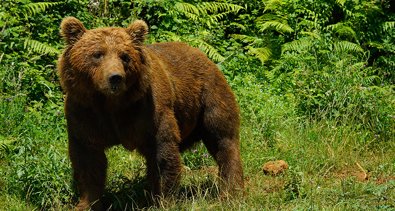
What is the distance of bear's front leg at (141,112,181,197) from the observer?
23.6 feet

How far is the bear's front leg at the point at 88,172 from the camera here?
7.16 metres

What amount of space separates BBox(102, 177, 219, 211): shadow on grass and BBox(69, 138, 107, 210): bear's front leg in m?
0.21

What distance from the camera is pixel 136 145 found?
715cm

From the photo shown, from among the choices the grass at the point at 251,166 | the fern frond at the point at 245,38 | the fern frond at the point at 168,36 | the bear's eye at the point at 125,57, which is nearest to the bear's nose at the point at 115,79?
the bear's eye at the point at 125,57

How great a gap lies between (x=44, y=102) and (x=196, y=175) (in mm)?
2588

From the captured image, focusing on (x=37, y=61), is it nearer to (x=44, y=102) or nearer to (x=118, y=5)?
(x=44, y=102)

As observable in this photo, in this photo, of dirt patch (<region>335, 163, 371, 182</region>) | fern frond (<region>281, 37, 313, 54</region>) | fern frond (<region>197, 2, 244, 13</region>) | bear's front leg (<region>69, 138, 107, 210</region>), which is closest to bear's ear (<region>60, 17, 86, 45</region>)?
bear's front leg (<region>69, 138, 107, 210</region>)

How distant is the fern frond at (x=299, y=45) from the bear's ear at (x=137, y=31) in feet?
15.7

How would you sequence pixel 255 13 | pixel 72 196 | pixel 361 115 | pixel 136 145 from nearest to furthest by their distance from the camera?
pixel 136 145
pixel 72 196
pixel 361 115
pixel 255 13

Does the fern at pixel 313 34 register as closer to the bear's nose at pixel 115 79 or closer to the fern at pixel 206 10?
the fern at pixel 206 10

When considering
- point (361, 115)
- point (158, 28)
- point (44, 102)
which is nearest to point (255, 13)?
point (158, 28)

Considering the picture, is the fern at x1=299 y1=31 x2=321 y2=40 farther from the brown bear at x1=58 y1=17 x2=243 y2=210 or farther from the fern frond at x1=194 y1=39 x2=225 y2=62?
the brown bear at x1=58 y1=17 x2=243 y2=210

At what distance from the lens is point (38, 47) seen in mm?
10219

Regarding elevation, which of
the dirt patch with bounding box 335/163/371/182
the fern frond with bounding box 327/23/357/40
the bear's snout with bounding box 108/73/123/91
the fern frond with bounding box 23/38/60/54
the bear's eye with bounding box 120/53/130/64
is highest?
the bear's eye with bounding box 120/53/130/64
